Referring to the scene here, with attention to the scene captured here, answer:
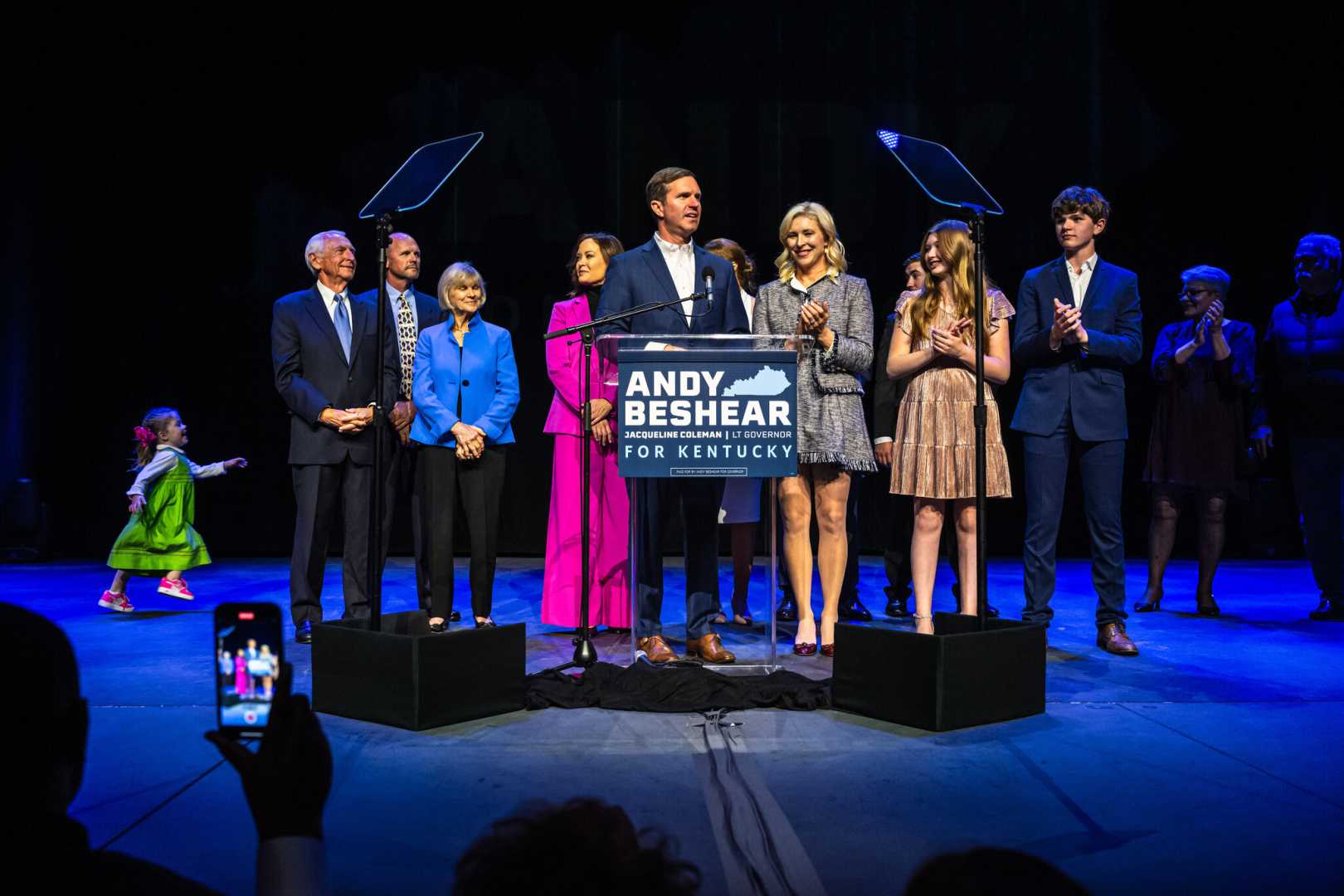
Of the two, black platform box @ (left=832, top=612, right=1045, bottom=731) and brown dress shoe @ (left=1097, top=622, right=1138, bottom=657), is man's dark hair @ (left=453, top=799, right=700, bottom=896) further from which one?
brown dress shoe @ (left=1097, top=622, right=1138, bottom=657)

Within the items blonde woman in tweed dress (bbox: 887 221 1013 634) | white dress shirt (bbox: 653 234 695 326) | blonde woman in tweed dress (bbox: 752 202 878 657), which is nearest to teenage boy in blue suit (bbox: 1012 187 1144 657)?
blonde woman in tweed dress (bbox: 887 221 1013 634)

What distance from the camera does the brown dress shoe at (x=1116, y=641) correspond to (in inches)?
168

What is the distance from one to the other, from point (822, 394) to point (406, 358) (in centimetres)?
208

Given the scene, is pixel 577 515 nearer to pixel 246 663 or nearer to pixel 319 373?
pixel 319 373

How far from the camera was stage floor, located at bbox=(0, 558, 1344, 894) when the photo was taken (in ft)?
6.82

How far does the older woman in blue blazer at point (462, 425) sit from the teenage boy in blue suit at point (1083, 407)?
2225 mm

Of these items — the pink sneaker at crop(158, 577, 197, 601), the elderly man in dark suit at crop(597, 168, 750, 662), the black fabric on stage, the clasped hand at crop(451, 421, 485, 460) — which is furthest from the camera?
the pink sneaker at crop(158, 577, 197, 601)

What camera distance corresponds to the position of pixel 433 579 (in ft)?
15.4

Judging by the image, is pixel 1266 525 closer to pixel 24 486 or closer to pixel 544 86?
pixel 544 86

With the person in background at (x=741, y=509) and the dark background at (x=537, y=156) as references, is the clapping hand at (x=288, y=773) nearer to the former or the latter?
the person in background at (x=741, y=509)

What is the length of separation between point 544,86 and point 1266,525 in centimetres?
604

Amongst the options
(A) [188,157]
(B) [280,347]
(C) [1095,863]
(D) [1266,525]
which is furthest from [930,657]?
(A) [188,157]

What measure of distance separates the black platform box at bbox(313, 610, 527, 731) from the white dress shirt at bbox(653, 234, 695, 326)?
1405 mm

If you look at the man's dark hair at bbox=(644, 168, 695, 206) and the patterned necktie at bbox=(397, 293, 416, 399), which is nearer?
the man's dark hair at bbox=(644, 168, 695, 206)
